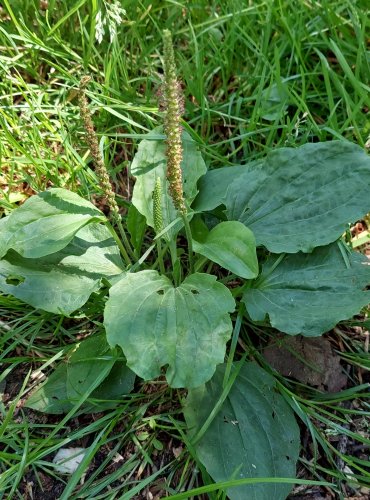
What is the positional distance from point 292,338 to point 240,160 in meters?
1.09

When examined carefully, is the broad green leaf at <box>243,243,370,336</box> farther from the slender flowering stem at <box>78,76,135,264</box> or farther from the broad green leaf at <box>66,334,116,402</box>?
the slender flowering stem at <box>78,76,135,264</box>

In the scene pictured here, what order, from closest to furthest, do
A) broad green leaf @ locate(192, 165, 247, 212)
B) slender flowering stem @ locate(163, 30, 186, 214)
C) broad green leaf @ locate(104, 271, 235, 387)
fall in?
slender flowering stem @ locate(163, 30, 186, 214)
broad green leaf @ locate(104, 271, 235, 387)
broad green leaf @ locate(192, 165, 247, 212)

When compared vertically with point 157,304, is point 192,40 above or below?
above

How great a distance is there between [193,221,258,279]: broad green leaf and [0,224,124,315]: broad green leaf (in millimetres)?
501

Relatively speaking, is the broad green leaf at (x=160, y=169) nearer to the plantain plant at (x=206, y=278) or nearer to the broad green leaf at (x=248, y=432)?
the plantain plant at (x=206, y=278)

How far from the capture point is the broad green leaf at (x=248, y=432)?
2.30 meters

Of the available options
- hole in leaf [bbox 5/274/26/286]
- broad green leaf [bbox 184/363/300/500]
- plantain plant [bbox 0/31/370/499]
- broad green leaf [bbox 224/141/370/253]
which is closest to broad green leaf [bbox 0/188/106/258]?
plantain plant [bbox 0/31/370/499]

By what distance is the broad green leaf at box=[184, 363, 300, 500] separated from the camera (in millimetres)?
2297

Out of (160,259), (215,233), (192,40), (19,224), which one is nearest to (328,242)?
(215,233)

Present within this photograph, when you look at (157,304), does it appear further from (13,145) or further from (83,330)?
(13,145)

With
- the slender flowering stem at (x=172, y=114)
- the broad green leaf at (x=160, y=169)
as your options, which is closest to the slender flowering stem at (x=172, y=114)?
the slender flowering stem at (x=172, y=114)

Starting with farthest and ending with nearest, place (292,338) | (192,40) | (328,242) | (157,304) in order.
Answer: (192,40)
(292,338)
(328,242)
(157,304)

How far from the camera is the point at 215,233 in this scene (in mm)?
2627

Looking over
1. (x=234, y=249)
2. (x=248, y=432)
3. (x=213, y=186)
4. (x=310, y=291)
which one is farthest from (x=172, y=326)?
(x=213, y=186)
